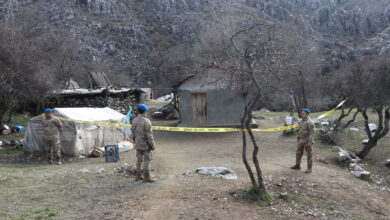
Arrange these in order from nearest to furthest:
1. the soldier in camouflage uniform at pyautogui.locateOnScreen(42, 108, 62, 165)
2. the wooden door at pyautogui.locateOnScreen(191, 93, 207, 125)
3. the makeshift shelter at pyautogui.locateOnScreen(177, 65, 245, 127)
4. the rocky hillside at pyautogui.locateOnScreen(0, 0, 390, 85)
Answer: the soldier in camouflage uniform at pyautogui.locateOnScreen(42, 108, 62, 165) < the makeshift shelter at pyautogui.locateOnScreen(177, 65, 245, 127) < the wooden door at pyautogui.locateOnScreen(191, 93, 207, 125) < the rocky hillside at pyautogui.locateOnScreen(0, 0, 390, 85)

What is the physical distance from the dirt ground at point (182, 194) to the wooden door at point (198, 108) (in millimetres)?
5912

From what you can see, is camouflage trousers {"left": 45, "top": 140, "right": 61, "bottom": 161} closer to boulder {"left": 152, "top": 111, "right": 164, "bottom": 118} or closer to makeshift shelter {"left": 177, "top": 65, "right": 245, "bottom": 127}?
makeshift shelter {"left": 177, "top": 65, "right": 245, "bottom": 127}

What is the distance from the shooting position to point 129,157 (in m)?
10.7

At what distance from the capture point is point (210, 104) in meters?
15.7

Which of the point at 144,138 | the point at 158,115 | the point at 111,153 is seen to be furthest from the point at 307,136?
the point at 158,115

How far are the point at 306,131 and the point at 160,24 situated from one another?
5961cm

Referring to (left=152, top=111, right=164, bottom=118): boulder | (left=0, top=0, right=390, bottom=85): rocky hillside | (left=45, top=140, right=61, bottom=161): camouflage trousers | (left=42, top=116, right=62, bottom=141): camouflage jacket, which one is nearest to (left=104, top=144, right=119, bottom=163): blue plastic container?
(left=45, top=140, right=61, bottom=161): camouflage trousers

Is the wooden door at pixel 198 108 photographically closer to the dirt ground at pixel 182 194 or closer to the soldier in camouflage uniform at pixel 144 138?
the dirt ground at pixel 182 194

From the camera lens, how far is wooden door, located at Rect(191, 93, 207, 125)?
15.8 meters

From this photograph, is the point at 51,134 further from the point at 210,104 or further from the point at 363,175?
the point at 363,175

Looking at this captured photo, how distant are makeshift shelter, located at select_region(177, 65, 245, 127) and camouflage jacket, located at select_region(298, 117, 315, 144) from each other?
717cm

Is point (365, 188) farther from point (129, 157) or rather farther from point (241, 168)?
point (129, 157)

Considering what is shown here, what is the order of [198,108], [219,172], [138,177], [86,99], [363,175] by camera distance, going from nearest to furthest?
[138,177] < [219,172] < [363,175] < [198,108] < [86,99]

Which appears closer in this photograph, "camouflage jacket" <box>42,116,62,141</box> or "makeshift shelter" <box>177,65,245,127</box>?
"camouflage jacket" <box>42,116,62,141</box>
